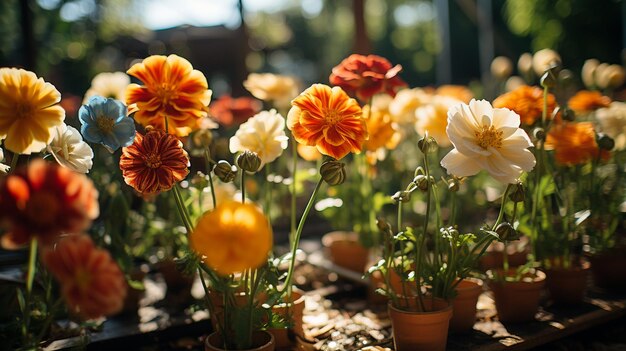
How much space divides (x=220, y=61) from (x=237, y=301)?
→ 4336mm

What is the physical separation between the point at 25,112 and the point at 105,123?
0.21 metres

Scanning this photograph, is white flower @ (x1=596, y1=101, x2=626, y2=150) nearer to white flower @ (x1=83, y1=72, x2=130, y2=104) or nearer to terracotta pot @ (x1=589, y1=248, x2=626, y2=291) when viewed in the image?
terracotta pot @ (x1=589, y1=248, x2=626, y2=291)

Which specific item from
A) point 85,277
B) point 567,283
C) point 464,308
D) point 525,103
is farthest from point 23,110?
point 567,283

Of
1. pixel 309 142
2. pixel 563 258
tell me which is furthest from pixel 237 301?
pixel 563 258

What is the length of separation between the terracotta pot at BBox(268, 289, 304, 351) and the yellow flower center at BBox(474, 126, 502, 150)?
0.58 m

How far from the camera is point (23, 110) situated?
946 mm

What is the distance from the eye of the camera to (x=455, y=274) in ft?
4.27

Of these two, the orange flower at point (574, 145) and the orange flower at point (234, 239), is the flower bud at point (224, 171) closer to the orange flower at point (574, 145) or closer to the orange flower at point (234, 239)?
the orange flower at point (234, 239)

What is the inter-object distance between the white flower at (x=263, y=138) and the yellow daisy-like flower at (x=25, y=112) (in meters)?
0.43

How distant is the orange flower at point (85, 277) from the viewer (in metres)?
0.80

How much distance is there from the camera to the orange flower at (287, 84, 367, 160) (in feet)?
3.67

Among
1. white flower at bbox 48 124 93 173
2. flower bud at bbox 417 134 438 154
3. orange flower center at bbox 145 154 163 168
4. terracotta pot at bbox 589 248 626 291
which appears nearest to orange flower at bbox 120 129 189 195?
orange flower center at bbox 145 154 163 168

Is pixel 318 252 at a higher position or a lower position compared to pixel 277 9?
lower

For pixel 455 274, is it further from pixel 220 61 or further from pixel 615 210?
pixel 220 61
